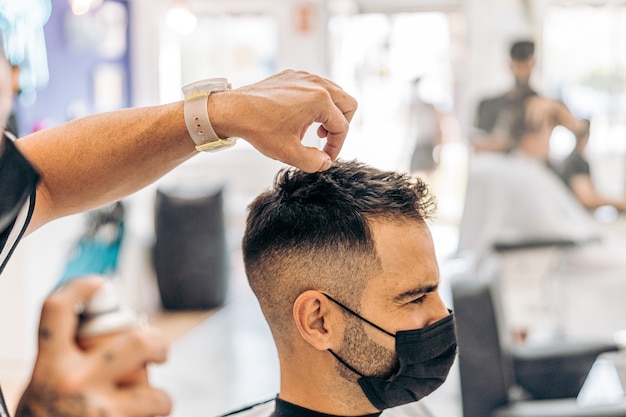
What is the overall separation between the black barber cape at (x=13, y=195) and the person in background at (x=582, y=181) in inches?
132

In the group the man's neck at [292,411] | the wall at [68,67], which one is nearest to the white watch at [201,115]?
the man's neck at [292,411]

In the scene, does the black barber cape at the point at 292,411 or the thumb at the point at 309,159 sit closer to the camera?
the thumb at the point at 309,159

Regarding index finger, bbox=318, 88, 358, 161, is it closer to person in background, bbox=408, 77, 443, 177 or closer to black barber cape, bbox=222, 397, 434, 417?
black barber cape, bbox=222, 397, 434, 417

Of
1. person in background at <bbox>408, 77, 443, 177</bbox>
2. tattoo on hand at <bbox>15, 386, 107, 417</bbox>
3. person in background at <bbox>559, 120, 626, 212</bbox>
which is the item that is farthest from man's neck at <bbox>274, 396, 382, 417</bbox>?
person in background at <bbox>408, 77, 443, 177</bbox>

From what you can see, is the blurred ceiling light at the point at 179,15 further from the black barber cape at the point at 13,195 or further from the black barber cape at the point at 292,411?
the black barber cape at the point at 13,195

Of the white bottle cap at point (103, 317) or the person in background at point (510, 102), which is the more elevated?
the white bottle cap at point (103, 317)

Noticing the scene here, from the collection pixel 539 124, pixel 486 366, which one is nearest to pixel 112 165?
pixel 486 366

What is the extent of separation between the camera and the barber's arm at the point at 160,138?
905 millimetres

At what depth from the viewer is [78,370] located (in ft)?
3.01

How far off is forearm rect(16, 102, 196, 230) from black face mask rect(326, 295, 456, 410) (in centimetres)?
36

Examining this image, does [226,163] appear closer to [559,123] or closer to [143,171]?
[559,123]

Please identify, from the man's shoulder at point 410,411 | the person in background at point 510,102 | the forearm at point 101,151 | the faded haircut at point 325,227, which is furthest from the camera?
the person in background at point 510,102

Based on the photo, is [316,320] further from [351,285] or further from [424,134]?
[424,134]

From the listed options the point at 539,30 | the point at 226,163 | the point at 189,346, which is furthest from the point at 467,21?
the point at 189,346
